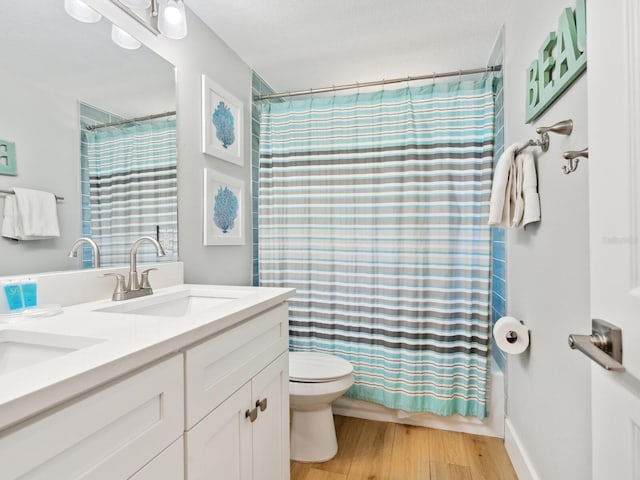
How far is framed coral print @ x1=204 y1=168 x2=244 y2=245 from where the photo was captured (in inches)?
71.4

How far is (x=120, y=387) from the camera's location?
62 centimetres

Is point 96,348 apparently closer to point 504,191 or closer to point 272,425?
point 272,425

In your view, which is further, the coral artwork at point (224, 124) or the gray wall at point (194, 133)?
the coral artwork at point (224, 124)

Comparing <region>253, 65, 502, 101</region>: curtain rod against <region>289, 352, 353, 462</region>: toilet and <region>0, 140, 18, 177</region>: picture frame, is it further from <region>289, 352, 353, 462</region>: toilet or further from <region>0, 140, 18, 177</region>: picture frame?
<region>289, 352, 353, 462</region>: toilet

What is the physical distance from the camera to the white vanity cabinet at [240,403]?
2.74 feet

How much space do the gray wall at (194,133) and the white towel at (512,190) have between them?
1402mm

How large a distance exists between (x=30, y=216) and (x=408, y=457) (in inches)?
75.9

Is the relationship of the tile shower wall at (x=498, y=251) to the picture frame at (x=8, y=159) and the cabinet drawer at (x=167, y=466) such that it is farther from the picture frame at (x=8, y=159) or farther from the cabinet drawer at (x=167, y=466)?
the picture frame at (x=8, y=159)

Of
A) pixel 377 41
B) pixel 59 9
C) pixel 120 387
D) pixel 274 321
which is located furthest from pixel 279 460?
pixel 377 41

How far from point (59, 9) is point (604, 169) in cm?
161

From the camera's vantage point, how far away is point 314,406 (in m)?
1.69

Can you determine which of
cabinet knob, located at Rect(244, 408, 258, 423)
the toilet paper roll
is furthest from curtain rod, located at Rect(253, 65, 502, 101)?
cabinet knob, located at Rect(244, 408, 258, 423)

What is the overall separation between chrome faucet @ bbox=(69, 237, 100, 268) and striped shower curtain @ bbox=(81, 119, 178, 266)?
0.02 meters

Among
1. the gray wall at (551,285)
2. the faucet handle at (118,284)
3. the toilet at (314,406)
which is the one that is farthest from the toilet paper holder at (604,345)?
the faucet handle at (118,284)
